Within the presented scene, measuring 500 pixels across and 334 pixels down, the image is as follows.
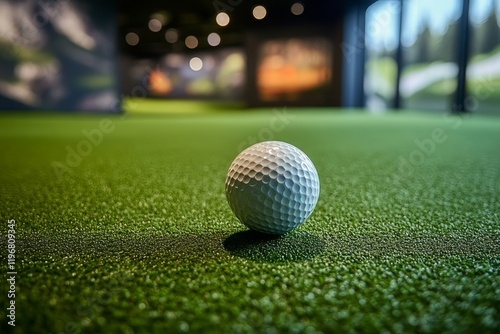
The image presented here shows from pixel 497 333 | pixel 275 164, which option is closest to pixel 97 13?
pixel 275 164

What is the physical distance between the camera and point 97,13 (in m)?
10.1

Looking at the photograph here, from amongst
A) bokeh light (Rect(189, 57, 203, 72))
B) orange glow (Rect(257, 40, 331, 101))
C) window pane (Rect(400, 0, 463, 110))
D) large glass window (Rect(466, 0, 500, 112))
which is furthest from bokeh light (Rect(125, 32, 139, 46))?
large glass window (Rect(466, 0, 500, 112))

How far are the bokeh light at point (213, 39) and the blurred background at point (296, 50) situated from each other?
2112 millimetres

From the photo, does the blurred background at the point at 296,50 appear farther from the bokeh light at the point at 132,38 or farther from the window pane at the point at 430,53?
the bokeh light at the point at 132,38

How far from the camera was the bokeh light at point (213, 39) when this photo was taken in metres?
20.3

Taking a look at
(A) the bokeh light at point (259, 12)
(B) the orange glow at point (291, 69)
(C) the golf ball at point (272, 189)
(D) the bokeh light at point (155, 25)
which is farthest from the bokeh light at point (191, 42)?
(C) the golf ball at point (272, 189)

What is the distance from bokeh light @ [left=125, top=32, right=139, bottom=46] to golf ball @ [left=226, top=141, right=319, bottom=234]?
20.2 meters

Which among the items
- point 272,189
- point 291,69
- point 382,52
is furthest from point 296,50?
point 272,189

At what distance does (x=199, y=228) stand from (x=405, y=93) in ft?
37.3

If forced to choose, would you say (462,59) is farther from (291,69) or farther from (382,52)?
(291,69)

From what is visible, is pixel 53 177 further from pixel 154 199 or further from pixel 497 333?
pixel 497 333

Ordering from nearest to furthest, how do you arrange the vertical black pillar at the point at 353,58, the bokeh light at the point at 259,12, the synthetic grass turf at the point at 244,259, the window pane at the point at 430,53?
the synthetic grass turf at the point at 244,259, the window pane at the point at 430,53, the bokeh light at the point at 259,12, the vertical black pillar at the point at 353,58

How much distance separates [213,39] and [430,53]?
1384cm

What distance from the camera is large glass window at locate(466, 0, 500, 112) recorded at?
8.15 m
